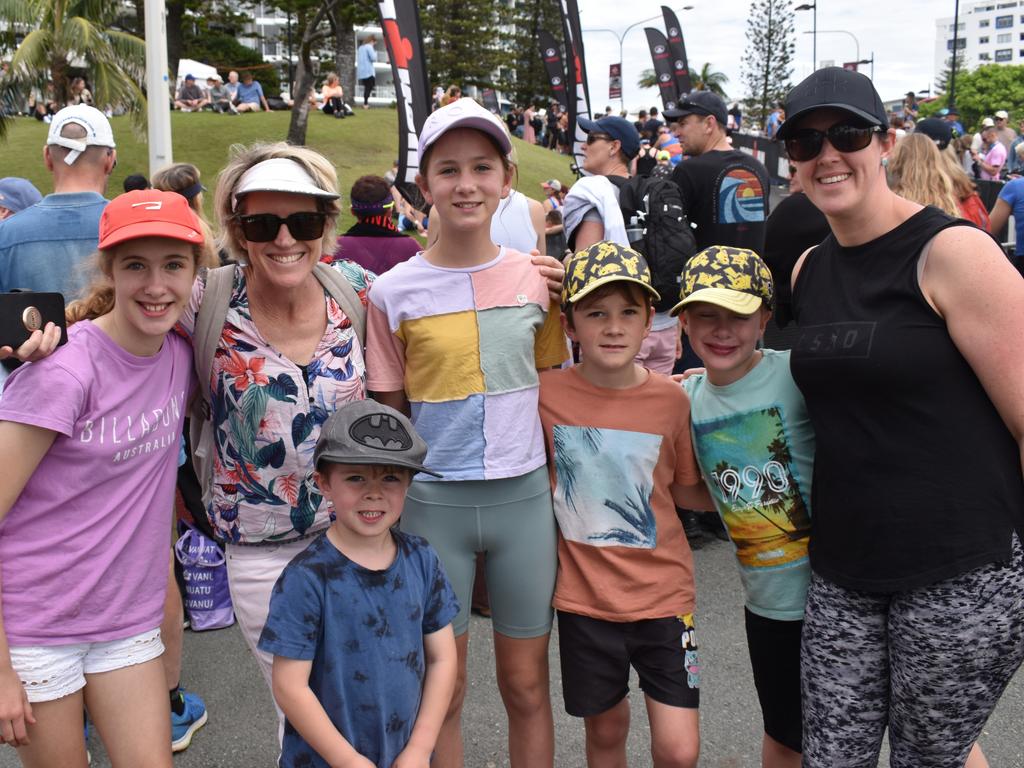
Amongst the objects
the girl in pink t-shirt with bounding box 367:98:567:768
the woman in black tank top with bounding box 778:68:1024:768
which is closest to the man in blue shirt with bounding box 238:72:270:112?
the girl in pink t-shirt with bounding box 367:98:567:768

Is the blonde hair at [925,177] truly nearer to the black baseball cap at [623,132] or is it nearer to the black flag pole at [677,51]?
the black baseball cap at [623,132]

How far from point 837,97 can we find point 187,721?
331cm

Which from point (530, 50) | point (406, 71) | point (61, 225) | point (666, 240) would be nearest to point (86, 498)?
point (61, 225)

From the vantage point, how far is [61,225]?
13.9 ft

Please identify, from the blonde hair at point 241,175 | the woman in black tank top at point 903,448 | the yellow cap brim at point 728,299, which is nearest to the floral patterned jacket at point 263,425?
the blonde hair at point 241,175

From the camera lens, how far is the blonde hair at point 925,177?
4.58m

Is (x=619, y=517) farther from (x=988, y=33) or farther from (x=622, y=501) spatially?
(x=988, y=33)

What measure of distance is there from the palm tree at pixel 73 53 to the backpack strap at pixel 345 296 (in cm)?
1645

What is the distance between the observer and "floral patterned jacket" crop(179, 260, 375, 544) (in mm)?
2477

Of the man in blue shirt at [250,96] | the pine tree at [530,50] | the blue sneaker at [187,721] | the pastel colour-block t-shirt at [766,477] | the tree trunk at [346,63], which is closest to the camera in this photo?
the pastel colour-block t-shirt at [766,477]

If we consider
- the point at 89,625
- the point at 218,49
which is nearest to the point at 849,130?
the point at 89,625

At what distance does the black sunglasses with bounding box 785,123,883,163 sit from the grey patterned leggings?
3.39 ft

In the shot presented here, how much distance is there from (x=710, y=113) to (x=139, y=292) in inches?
187

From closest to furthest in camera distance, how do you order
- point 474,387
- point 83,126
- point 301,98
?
point 474,387 → point 83,126 → point 301,98
